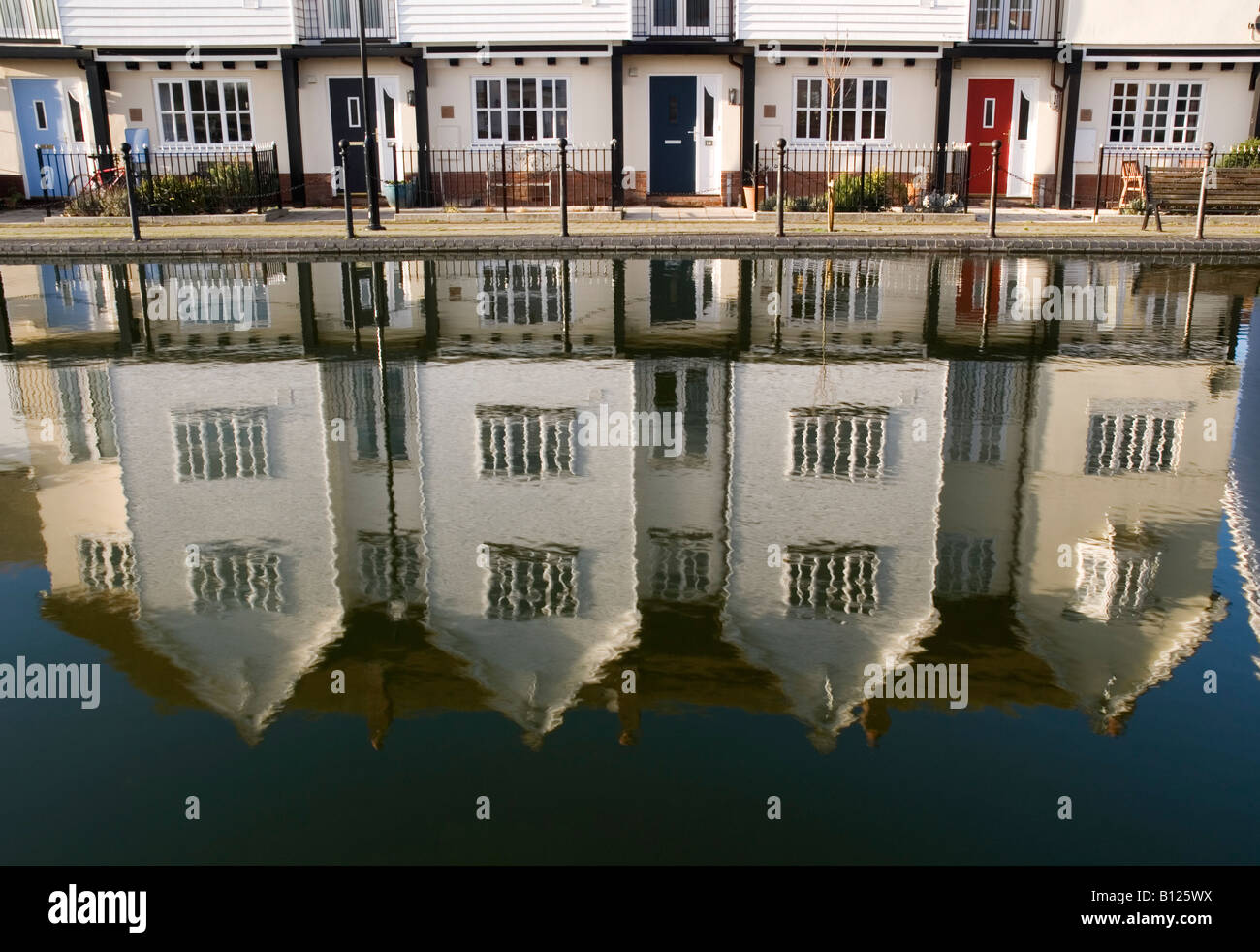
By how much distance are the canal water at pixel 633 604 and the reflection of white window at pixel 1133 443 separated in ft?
0.11

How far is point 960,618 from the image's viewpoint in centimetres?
548

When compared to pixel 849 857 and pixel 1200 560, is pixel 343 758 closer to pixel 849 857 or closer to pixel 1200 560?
pixel 849 857

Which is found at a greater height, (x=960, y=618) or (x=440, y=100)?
(x=440, y=100)

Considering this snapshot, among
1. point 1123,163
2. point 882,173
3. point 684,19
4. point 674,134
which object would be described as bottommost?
point 882,173

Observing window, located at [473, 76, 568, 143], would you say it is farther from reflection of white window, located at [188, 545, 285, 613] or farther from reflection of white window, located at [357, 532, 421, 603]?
reflection of white window, located at [188, 545, 285, 613]

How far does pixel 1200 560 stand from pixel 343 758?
14.4 ft

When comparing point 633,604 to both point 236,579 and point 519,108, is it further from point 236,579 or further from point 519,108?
point 519,108

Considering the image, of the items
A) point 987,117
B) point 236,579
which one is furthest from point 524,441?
point 987,117

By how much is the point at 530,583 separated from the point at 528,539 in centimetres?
61

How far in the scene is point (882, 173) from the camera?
2533 centimetres

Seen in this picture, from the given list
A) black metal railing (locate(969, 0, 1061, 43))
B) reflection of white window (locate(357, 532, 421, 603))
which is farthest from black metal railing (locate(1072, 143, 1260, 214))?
reflection of white window (locate(357, 532, 421, 603))

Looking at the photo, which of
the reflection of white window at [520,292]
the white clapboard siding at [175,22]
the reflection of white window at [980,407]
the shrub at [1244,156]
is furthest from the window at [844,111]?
the reflection of white window at [980,407]

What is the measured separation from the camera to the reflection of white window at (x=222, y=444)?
7699mm
